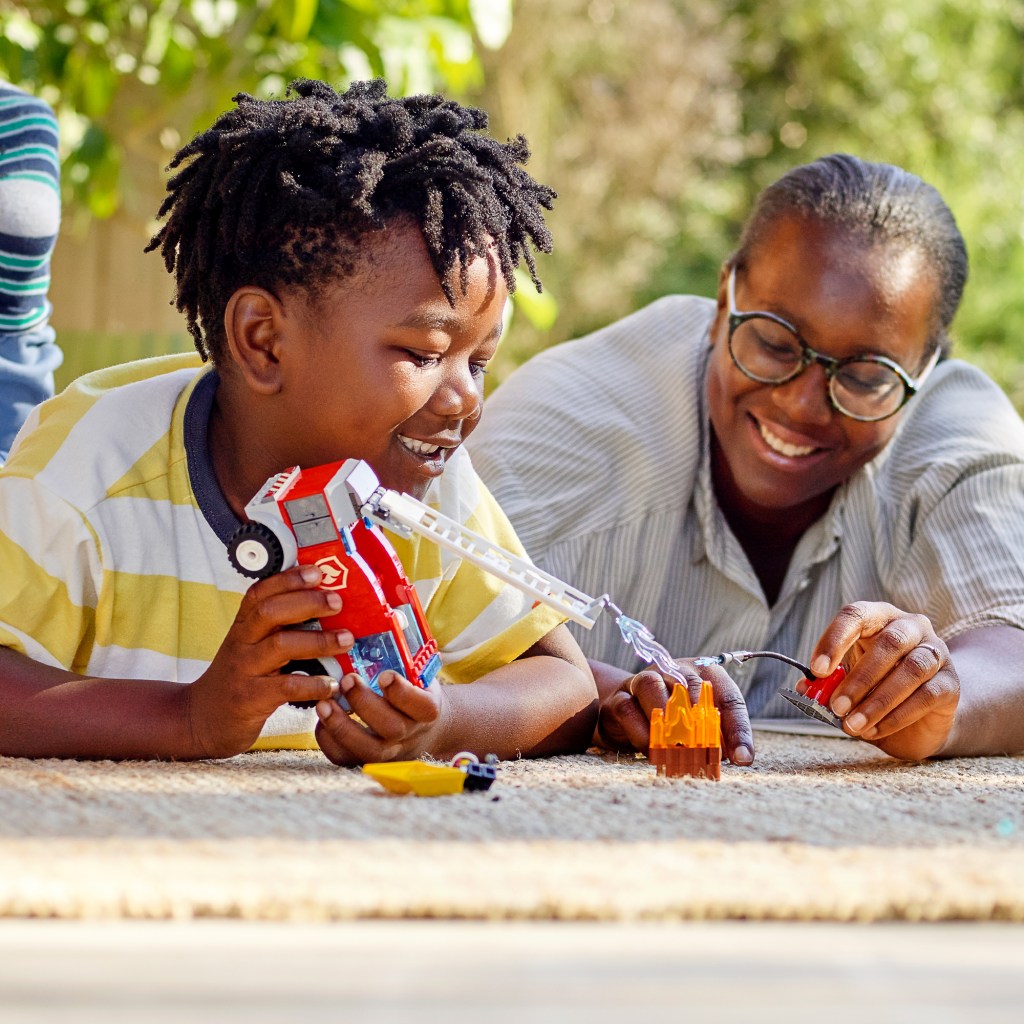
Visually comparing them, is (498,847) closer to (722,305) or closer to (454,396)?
(454,396)

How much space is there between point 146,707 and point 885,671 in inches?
29.8

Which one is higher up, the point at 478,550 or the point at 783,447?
the point at 783,447

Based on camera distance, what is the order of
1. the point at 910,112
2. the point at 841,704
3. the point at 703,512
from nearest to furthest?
the point at 841,704 < the point at 703,512 < the point at 910,112

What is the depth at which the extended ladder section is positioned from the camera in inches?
53.3

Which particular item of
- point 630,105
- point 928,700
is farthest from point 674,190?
point 928,700

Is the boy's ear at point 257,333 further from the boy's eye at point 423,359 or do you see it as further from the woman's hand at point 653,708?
the woman's hand at point 653,708

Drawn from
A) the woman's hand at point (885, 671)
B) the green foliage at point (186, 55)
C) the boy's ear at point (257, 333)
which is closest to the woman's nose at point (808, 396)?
the woman's hand at point (885, 671)

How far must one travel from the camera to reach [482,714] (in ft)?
5.08

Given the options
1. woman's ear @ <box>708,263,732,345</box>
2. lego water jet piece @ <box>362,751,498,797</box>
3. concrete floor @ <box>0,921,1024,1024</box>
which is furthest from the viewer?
woman's ear @ <box>708,263,732,345</box>

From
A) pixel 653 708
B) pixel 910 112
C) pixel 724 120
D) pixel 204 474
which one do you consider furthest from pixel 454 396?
pixel 724 120

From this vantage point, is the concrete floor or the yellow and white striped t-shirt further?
the yellow and white striped t-shirt

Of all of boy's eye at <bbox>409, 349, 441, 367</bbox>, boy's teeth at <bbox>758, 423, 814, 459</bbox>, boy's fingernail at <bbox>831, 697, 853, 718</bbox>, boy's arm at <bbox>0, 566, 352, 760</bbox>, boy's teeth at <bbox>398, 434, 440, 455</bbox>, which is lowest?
boy's arm at <bbox>0, 566, 352, 760</bbox>

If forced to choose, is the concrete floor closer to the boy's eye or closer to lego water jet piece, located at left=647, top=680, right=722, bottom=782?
lego water jet piece, located at left=647, top=680, right=722, bottom=782

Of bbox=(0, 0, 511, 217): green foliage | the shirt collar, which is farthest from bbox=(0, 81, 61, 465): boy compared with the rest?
bbox=(0, 0, 511, 217): green foliage
